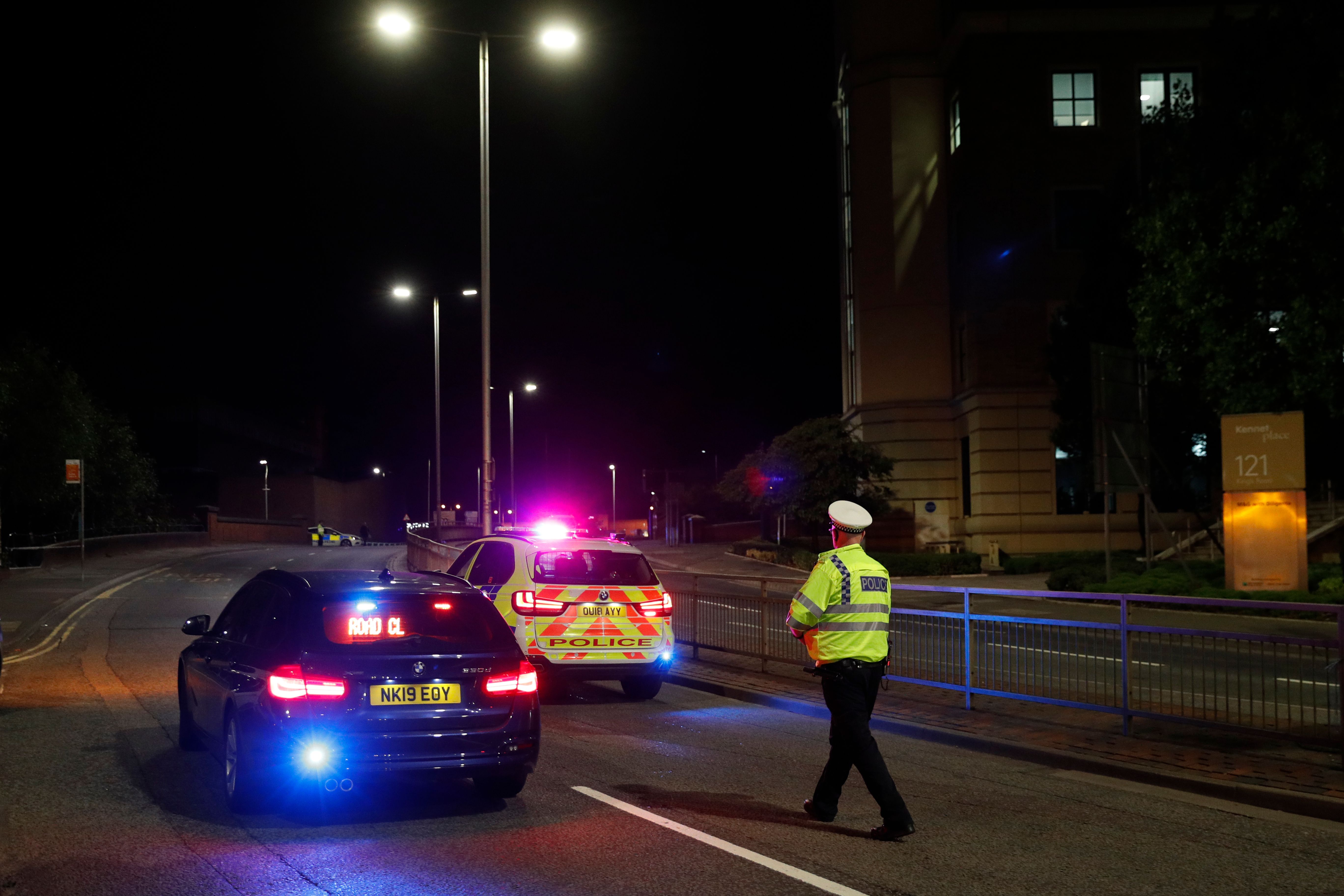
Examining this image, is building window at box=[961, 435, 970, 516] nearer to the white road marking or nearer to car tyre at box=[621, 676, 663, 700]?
car tyre at box=[621, 676, 663, 700]

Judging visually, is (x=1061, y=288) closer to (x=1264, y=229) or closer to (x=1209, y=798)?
(x=1264, y=229)

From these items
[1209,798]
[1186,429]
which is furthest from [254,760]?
[1186,429]

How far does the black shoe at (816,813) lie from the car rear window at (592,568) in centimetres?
546

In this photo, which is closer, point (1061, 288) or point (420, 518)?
point (1061, 288)

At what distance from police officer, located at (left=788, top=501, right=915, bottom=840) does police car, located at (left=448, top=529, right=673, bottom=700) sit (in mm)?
5387

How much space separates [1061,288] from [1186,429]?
754 cm

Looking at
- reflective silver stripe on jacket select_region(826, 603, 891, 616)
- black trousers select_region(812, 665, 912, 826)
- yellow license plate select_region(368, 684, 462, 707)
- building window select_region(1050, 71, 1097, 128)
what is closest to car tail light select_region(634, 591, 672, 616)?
yellow license plate select_region(368, 684, 462, 707)

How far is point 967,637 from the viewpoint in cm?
1132

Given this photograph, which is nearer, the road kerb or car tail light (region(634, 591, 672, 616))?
the road kerb

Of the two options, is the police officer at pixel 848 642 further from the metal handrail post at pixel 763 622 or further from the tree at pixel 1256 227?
the tree at pixel 1256 227

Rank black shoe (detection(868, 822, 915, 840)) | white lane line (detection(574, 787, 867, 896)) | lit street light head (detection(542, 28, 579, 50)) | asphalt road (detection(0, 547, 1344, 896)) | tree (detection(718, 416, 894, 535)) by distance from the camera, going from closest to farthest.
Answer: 1. white lane line (detection(574, 787, 867, 896))
2. asphalt road (detection(0, 547, 1344, 896))
3. black shoe (detection(868, 822, 915, 840))
4. lit street light head (detection(542, 28, 579, 50))
5. tree (detection(718, 416, 894, 535))

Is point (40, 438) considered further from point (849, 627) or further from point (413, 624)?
point (849, 627)

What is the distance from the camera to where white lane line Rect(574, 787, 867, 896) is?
5.81m

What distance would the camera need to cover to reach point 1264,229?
73.2 ft
